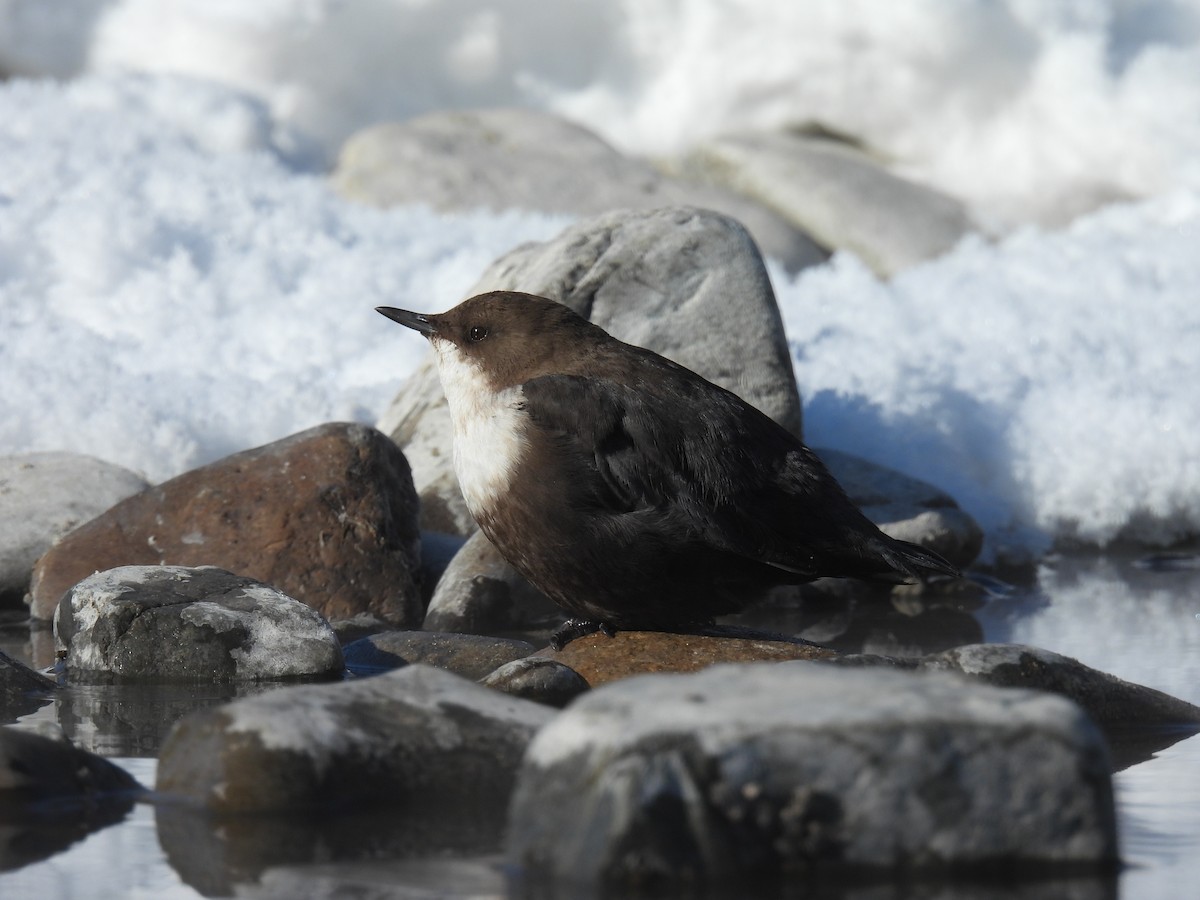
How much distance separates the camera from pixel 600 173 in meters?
11.2

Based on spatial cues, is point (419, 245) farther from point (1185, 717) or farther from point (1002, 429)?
point (1185, 717)

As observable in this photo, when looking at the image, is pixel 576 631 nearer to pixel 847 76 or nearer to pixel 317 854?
pixel 317 854

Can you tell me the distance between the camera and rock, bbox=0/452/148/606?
6043mm

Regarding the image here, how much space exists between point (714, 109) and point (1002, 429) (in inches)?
226

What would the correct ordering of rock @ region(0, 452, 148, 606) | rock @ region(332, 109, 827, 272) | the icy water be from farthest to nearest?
rock @ region(332, 109, 827, 272), rock @ region(0, 452, 148, 606), the icy water

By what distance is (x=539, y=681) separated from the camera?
4023 mm

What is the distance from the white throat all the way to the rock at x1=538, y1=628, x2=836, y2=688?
1.54 ft

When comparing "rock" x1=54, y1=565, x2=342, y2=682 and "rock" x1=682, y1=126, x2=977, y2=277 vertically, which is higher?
"rock" x1=682, y1=126, x2=977, y2=277

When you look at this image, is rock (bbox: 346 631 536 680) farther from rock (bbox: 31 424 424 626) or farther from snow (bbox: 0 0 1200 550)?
snow (bbox: 0 0 1200 550)

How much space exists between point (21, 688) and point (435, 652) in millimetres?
1119

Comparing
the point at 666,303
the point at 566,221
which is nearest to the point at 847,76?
the point at 566,221

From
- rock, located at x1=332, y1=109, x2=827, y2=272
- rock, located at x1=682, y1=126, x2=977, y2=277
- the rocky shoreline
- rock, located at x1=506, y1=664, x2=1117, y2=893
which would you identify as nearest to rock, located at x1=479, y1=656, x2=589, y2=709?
the rocky shoreline

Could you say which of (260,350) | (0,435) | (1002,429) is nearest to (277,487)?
(0,435)

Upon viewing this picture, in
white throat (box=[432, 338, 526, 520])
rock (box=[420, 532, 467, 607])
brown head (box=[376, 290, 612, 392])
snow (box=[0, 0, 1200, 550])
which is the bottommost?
rock (box=[420, 532, 467, 607])
